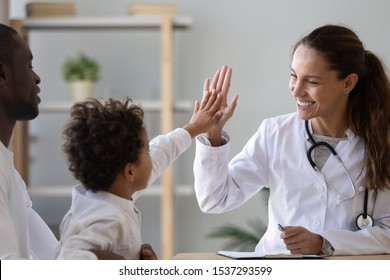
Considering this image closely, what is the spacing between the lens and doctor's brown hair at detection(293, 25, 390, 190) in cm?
137

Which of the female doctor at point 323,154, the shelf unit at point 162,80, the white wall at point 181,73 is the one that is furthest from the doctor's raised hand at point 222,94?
the white wall at point 181,73

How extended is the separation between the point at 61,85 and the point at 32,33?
0.29m

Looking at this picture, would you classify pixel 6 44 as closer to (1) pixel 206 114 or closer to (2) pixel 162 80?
(1) pixel 206 114

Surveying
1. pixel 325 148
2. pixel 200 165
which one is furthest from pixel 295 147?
pixel 200 165

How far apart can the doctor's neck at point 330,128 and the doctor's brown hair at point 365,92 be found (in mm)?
18

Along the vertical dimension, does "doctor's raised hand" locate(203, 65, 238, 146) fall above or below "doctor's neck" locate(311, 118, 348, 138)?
above

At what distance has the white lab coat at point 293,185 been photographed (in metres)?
1.37

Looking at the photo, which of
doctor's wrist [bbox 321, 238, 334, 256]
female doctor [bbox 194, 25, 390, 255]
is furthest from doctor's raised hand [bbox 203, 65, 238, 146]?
doctor's wrist [bbox 321, 238, 334, 256]

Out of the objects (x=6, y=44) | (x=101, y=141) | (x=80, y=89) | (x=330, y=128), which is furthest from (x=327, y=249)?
(x=80, y=89)

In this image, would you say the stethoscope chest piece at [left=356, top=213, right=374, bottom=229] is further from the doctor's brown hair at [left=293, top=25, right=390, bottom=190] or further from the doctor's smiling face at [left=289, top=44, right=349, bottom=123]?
the doctor's smiling face at [left=289, top=44, right=349, bottom=123]

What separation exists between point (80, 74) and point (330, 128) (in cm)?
209

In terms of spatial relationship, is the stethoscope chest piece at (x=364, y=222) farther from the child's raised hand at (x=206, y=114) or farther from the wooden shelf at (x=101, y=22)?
the wooden shelf at (x=101, y=22)

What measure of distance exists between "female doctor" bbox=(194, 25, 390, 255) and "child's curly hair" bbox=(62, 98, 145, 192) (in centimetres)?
41
